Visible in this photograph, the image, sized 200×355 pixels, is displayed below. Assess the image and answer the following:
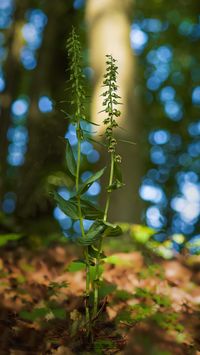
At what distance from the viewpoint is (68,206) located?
5.54ft

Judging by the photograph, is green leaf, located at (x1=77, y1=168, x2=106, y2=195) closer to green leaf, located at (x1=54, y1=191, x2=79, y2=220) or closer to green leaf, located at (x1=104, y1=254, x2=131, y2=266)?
green leaf, located at (x1=54, y1=191, x2=79, y2=220)

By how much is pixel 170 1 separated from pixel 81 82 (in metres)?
12.6

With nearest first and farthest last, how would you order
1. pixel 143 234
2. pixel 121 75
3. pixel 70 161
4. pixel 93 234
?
1. pixel 93 234
2. pixel 70 161
3. pixel 143 234
4. pixel 121 75

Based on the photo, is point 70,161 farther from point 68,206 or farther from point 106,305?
point 106,305

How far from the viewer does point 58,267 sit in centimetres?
306

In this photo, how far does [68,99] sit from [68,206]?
5.36 meters

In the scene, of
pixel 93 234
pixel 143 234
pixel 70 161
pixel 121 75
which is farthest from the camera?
pixel 121 75

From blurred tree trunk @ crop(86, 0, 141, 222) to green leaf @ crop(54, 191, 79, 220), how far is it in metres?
2.55

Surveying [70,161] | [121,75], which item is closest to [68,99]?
[121,75]

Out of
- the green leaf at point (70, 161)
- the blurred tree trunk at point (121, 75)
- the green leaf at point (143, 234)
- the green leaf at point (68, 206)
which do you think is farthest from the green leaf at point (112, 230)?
the blurred tree trunk at point (121, 75)

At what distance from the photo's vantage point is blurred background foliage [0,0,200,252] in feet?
19.8

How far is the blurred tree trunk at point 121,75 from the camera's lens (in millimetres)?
4328

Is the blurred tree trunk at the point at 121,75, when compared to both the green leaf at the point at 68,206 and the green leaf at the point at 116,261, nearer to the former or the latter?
the green leaf at the point at 116,261

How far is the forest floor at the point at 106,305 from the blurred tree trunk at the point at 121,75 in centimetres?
100
